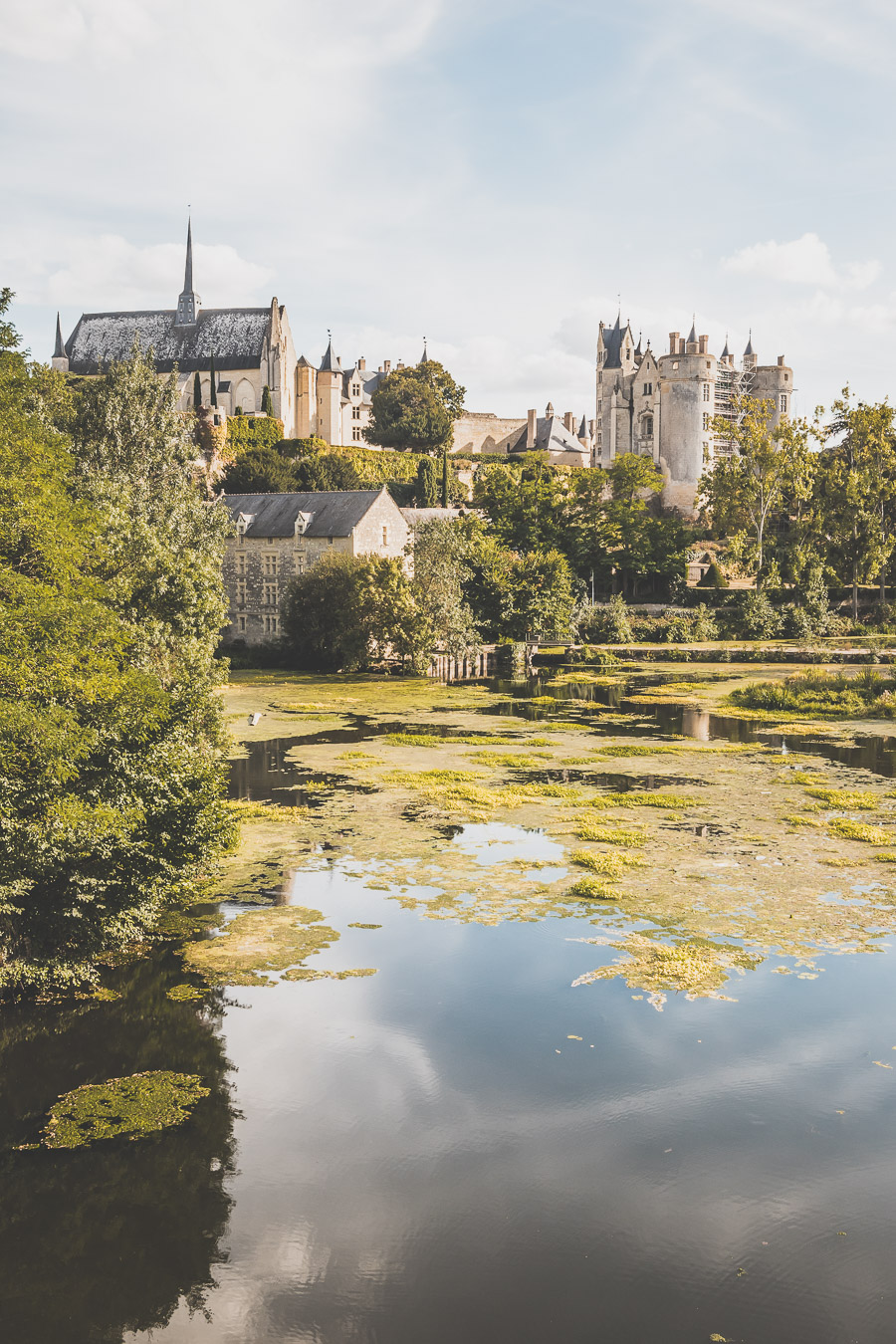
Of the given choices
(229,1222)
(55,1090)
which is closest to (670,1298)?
(229,1222)

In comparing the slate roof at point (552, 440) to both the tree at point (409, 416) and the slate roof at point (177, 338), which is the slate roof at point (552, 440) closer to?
the tree at point (409, 416)

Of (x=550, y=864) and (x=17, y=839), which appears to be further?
(x=550, y=864)

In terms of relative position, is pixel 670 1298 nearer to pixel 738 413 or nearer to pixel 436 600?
pixel 436 600

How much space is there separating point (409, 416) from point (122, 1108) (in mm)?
76396

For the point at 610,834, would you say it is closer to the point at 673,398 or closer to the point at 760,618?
the point at 760,618

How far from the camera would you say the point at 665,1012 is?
11.0 m

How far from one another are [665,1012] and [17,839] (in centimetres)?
661

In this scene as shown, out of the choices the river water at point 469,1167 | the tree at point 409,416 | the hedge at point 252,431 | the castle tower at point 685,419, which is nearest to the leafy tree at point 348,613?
the hedge at point 252,431

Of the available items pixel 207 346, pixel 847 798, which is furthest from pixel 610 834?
pixel 207 346

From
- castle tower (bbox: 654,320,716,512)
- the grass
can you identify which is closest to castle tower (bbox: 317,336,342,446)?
castle tower (bbox: 654,320,716,512)

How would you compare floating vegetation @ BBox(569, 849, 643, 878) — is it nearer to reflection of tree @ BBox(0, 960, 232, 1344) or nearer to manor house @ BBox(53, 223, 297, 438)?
reflection of tree @ BBox(0, 960, 232, 1344)

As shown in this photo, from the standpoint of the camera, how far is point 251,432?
68.4m

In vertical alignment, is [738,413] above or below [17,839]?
above

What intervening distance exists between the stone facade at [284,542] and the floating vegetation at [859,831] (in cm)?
3109
